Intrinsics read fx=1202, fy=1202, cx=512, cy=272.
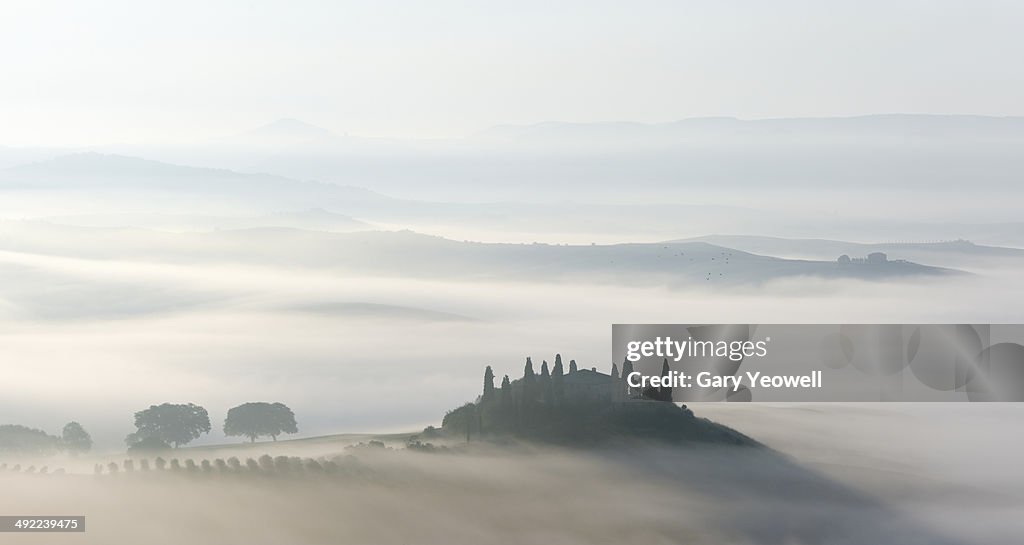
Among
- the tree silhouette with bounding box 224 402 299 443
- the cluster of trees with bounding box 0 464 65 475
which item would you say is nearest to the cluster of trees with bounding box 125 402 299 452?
the tree silhouette with bounding box 224 402 299 443

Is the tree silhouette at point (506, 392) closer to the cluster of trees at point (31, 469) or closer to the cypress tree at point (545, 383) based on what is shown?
the cypress tree at point (545, 383)

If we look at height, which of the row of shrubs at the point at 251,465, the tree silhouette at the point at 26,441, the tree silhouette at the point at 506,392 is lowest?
the row of shrubs at the point at 251,465

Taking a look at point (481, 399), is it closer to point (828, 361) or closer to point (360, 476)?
point (360, 476)

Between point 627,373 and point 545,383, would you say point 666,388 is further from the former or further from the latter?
point 545,383

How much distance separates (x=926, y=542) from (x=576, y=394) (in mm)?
33926

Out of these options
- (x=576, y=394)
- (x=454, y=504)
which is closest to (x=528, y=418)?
(x=576, y=394)

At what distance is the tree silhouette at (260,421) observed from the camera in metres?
128

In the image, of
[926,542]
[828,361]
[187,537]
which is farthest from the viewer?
[828,361]

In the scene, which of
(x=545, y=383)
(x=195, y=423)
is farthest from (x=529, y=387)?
(x=195, y=423)

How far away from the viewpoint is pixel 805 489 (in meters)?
→ 116

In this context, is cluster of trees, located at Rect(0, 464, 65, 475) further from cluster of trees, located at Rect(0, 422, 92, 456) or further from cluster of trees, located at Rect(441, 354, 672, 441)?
cluster of trees, located at Rect(441, 354, 672, 441)

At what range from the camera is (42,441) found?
12581 cm


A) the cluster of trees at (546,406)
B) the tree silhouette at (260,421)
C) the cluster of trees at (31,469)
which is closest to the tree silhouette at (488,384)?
the cluster of trees at (546,406)

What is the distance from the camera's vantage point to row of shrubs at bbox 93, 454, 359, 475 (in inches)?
4358
